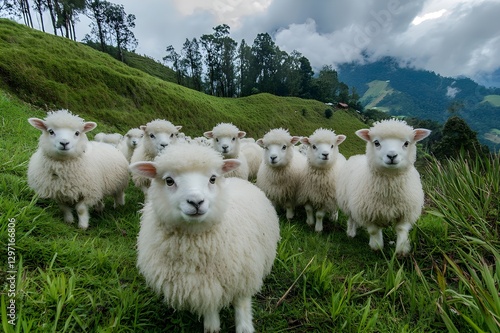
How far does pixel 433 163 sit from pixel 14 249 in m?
6.43

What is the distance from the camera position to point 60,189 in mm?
4195

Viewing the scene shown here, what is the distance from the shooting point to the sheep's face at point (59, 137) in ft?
13.4

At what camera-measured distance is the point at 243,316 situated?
2.55m

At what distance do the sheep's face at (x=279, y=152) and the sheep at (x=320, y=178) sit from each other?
1.07 ft

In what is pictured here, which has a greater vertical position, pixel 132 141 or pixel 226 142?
pixel 226 142

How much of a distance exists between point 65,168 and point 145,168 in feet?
8.83

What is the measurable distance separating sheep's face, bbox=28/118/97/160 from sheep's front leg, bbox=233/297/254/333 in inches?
133

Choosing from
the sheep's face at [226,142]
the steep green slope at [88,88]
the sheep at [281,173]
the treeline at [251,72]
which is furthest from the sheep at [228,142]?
the treeline at [251,72]

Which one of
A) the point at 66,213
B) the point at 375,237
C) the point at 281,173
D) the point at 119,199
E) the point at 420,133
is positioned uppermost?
the point at 420,133

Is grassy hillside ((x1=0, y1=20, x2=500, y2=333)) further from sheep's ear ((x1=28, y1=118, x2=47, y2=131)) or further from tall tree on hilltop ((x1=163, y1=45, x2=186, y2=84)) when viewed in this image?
tall tree on hilltop ((x1=163, y1=45, x2=186, y2=84))

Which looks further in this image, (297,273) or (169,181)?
(297,273)

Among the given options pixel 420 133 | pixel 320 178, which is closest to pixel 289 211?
pixel 320 178

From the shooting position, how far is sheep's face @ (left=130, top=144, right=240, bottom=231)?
212cm

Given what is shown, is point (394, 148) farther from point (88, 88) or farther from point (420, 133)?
point (88, 88)
